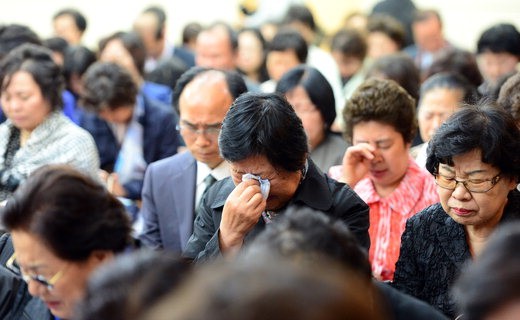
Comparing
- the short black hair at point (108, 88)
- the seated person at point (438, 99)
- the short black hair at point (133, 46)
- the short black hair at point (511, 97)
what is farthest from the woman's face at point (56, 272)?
the short black hair at point (133, 46)

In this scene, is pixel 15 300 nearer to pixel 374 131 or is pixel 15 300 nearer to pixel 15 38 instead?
pixel 374 131

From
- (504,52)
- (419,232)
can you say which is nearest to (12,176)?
(419,232)

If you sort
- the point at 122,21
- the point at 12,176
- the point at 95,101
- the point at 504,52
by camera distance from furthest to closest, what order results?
the point at 122,21 → the point at 504,52 → the point at 95,101 → the point at 12,176

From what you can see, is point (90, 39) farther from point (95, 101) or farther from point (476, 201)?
point (476, 201)

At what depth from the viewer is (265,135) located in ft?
10.1

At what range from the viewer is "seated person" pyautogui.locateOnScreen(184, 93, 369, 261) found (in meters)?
3.07

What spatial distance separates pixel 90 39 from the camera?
14.2m

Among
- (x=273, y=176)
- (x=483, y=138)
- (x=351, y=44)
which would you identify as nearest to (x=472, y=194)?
(x=483, y=138)

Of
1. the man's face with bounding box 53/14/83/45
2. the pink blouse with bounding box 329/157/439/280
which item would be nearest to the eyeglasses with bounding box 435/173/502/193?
the pink blouse with bounding box 329/157/439/280

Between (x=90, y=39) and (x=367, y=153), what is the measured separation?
35.3 feet

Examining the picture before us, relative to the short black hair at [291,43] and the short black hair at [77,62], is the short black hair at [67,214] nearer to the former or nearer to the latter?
the short black hair at [77,62]

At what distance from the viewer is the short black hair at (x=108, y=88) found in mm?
5695

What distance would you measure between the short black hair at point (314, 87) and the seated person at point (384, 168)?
0.55m

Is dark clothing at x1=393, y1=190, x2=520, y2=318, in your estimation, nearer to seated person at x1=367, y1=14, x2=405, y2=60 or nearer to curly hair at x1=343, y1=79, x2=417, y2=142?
curly hair at x1=343, y1=79, x2=417, y2=142
